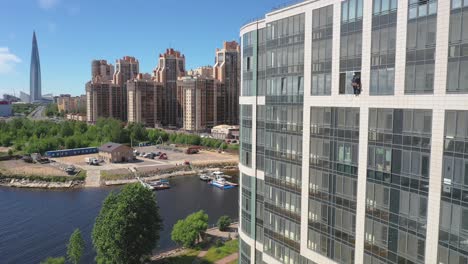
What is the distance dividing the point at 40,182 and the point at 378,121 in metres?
73.6

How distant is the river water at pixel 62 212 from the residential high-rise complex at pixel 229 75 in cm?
7209

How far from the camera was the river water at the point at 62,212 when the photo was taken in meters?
42.4

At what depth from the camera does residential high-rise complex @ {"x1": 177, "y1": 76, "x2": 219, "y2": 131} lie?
138 m

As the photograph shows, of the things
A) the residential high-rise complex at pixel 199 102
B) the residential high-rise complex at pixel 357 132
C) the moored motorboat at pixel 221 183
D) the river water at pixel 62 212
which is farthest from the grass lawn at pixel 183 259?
the residential high-rise complex at pixel 199 102

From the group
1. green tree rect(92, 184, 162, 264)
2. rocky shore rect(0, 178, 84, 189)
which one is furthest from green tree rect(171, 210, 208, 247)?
rocky shore rect(0, 178, 84, 189)

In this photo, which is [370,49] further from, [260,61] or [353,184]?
[260,61]

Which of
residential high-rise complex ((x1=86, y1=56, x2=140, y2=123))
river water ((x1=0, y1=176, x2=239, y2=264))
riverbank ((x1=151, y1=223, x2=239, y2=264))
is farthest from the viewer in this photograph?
residential high-rise complex ((x1=86, y1=56, x2=140, y2=123))

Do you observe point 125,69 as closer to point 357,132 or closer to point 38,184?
point 38,184

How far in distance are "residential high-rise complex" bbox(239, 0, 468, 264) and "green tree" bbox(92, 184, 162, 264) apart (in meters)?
13.3

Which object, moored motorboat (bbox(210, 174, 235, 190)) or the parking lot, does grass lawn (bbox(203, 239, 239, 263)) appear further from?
the parking lot

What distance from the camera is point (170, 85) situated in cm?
16100

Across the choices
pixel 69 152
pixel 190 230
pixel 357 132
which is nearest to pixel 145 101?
pixel 69 152

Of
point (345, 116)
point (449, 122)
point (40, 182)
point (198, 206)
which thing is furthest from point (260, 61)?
point (40, 182)

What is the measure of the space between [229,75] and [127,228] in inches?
4726
